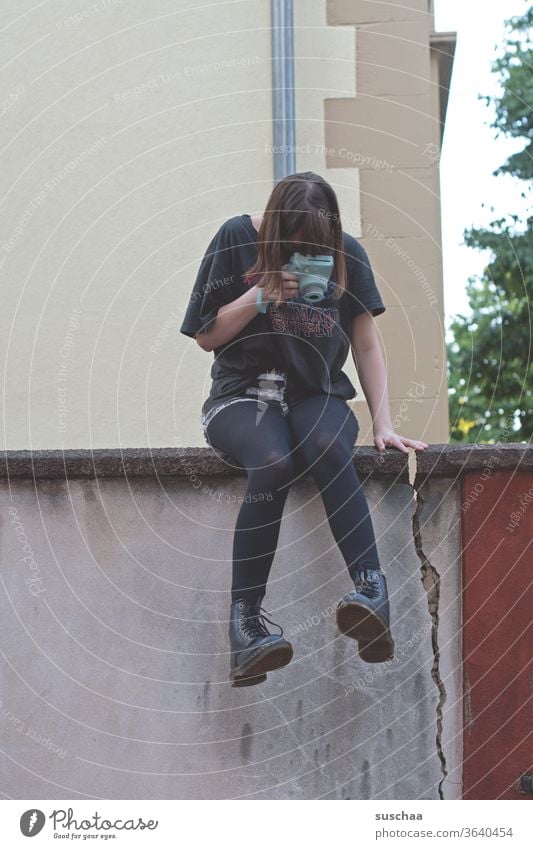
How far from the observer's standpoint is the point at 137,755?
11.5 feet

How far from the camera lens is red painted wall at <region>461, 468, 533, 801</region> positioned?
343 cm

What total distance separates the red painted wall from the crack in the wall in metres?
0.07

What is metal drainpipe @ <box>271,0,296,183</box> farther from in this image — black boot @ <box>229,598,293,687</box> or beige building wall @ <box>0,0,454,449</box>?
black boot @ <box>229,598,293,687</box>

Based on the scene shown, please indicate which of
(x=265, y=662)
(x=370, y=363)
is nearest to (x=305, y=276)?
(x=370, y=363)

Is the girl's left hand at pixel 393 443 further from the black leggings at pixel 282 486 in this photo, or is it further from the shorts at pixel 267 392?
the shorts at pixel 267 392

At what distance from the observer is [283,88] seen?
221 inches

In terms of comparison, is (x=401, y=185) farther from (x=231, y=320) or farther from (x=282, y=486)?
(x=282, y=486)

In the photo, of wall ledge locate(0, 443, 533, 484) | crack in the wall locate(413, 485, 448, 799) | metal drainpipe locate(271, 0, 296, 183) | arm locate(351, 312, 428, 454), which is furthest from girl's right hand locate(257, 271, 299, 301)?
metal drainpipe locate(271, 0, 296, 183)

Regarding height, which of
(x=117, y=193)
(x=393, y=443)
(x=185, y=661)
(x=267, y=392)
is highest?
(x=117, y=193)

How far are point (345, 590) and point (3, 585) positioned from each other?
998 millimetres

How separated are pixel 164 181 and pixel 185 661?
280cm
